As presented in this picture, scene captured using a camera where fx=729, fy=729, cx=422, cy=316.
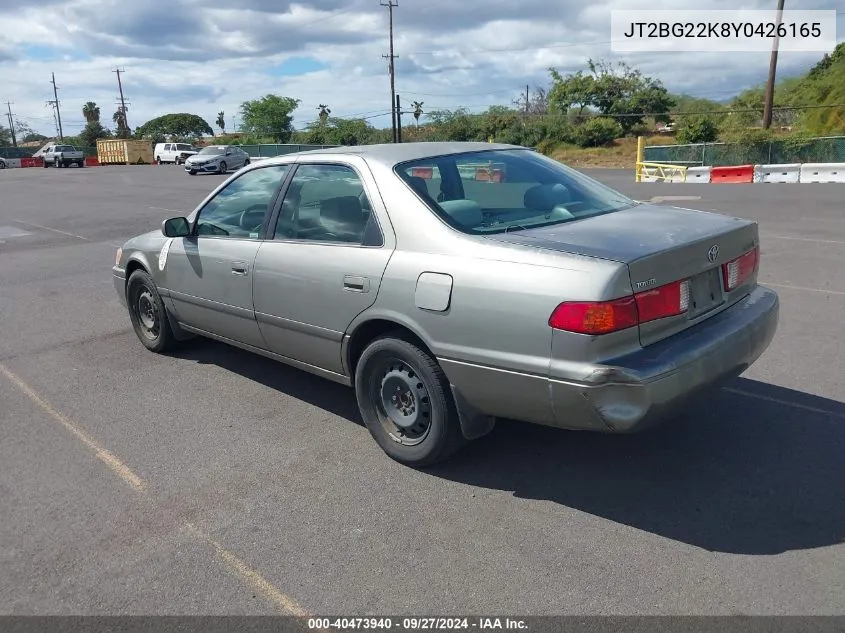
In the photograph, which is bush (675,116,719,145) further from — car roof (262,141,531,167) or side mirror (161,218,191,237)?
side mirror (161,218,191,237)

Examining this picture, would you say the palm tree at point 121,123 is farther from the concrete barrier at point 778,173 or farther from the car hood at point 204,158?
the concrete barrier at point 778,173

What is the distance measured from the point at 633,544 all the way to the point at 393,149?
2572 mm

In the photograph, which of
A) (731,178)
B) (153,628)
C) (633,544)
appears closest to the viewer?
(153,628)

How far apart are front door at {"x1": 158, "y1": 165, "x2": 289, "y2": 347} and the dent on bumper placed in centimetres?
231

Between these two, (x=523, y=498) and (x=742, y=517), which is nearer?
(x=742, y=517)

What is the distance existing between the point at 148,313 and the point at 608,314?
4281 millimetres

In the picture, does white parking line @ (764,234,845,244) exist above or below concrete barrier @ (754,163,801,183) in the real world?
below

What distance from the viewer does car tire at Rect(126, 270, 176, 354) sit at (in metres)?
5.74

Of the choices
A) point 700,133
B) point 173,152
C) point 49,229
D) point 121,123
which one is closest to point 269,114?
point 121,123

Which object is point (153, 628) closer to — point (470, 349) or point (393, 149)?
point (470, 349)

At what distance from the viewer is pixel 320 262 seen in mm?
4145

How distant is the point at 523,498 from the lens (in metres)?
3.59

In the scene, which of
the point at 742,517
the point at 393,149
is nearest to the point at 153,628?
the point at 742,517

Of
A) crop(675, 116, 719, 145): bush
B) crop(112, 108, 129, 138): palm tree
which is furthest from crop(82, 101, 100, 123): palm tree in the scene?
crop(675, 116, 719, 145): bush
